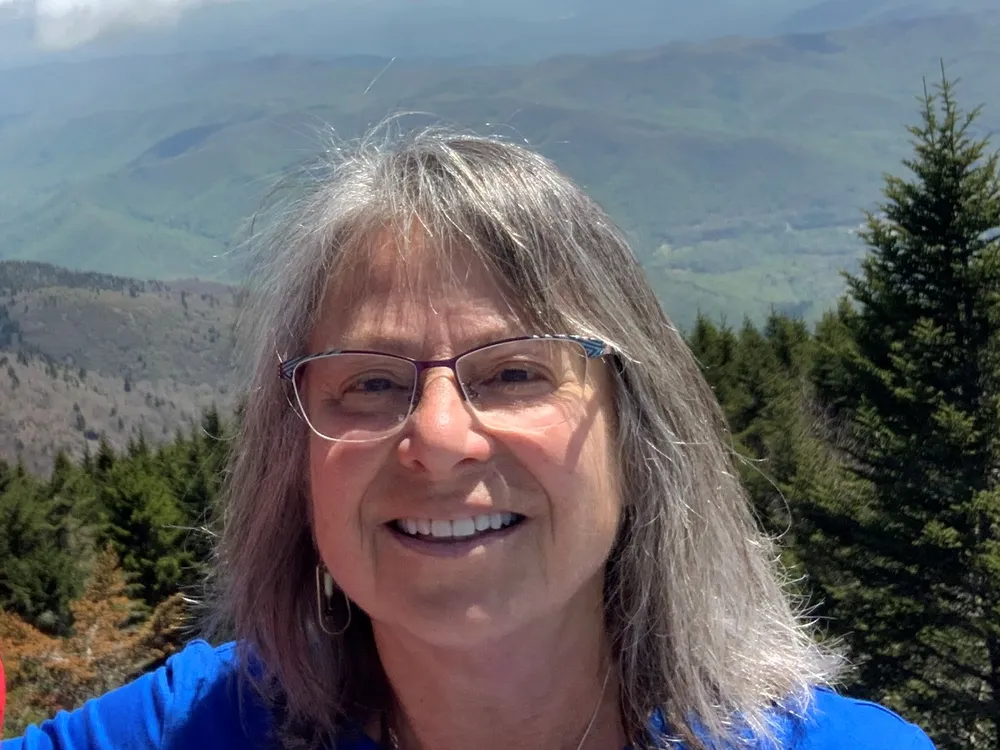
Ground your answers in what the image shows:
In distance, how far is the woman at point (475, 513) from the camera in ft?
5.40

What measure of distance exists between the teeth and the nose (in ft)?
0.32

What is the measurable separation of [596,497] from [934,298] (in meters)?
→ 17.6

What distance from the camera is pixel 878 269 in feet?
59.9

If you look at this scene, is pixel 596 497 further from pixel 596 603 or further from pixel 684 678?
pixel 684 678

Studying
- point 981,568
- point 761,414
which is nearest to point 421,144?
point 981,568

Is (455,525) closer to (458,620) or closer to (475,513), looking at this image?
(475,513)

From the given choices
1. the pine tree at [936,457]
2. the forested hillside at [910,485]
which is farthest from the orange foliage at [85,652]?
the pine tree at [936,457]

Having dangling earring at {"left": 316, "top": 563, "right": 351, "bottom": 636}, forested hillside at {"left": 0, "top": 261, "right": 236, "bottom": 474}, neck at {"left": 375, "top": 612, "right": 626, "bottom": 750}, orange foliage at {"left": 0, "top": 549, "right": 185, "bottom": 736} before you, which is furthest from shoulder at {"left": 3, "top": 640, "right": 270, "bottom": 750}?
forested hillside at {"left": 0, "top": 261, "right": 236, "bottom": 474}

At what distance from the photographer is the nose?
62.2 inches

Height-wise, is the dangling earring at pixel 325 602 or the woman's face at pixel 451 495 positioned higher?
the woman's face at pixel 451 495

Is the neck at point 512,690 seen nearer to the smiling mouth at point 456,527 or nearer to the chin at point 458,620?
the chin at point 458,620

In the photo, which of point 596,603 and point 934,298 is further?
point 934,298

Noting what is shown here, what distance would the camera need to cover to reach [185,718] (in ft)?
6.38

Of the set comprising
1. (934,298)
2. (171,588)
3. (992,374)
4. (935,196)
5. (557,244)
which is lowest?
(171,588)
